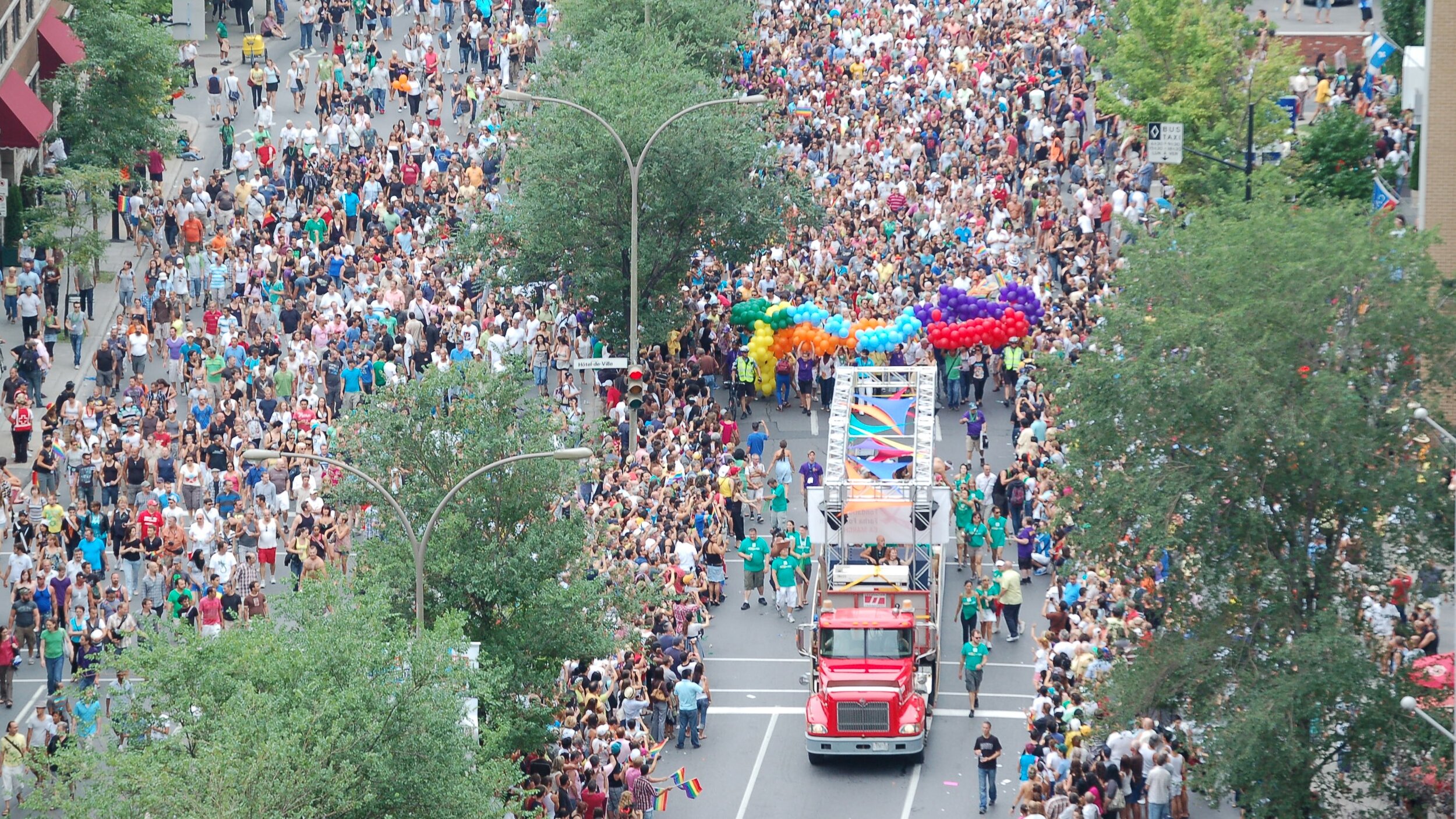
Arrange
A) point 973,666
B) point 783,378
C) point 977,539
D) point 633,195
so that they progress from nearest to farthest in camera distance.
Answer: point 973,666
point 977,539
point 633,195
point 783,378

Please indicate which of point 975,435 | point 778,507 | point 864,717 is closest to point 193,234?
→ point 778,507

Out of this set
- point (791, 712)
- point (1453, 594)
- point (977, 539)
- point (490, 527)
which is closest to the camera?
point (1453, 594)

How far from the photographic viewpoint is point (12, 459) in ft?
154

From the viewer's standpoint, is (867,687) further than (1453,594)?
Yes

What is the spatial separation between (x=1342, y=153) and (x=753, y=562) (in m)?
20.4

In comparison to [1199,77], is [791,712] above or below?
below

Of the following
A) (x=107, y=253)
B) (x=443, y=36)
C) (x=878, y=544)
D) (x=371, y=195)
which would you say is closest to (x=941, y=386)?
(x=878, y=544)

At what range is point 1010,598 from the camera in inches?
1543

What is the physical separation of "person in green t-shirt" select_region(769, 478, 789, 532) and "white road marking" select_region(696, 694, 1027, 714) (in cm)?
487

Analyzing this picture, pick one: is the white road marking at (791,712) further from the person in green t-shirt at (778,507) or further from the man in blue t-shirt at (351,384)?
the man in blue t-shirt at (351,384)

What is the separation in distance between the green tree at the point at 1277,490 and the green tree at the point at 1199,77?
19517 millimetres

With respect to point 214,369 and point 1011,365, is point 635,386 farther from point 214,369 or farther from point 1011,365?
point 214,369

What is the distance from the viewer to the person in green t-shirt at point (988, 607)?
39031 millimetres

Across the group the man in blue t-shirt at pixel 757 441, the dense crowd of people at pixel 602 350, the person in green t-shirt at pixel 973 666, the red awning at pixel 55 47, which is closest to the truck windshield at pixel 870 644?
the person in green t-shirt at pixel 973 666
